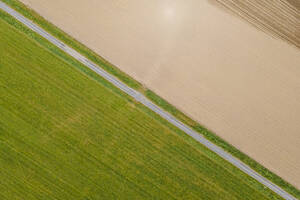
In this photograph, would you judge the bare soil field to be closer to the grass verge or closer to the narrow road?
the narrow road

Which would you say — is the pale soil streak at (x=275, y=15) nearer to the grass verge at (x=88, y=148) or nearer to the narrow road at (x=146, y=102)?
the narrow road at (x=146, y=102)

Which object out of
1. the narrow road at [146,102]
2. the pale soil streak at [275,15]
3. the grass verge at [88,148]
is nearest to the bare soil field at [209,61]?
the pale soil streak at [275,15]

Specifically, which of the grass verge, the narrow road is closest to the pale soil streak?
the narrow road

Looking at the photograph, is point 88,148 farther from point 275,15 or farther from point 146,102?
point 275,15

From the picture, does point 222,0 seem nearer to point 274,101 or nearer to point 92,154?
point 274,101

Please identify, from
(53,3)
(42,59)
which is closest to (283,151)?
(42,59)

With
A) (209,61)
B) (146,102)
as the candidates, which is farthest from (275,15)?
(146,102)
